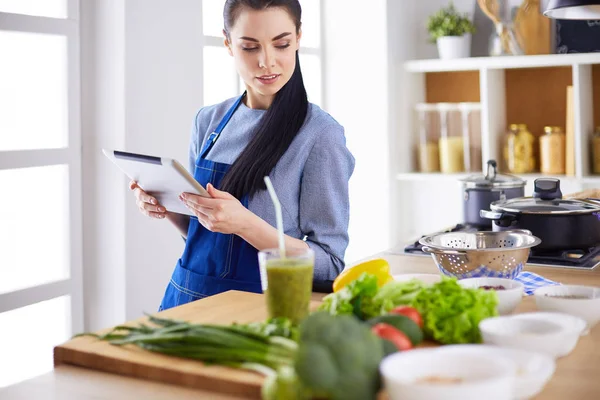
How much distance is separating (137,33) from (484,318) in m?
1.79

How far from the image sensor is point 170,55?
296 cm

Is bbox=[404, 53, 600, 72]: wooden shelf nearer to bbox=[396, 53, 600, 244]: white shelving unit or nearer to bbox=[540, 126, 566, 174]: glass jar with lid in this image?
bbox=[396, 53, 600, 244]: white shelving unit

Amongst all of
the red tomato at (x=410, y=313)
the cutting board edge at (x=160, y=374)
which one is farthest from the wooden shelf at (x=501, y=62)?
the cutting board edge at (x=160, y=374)

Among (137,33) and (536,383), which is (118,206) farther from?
(536,383)

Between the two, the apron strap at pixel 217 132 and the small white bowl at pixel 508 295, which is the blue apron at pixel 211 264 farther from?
the small white bowl at pixel 508 295

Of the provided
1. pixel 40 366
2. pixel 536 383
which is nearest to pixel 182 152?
pixel 40 366

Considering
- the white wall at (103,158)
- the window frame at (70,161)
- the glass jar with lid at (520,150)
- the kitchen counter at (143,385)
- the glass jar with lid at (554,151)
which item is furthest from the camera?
the glass jar with lid at (520,150)

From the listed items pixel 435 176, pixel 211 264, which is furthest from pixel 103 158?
pixel 435 176

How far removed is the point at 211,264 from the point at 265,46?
22.6 inches

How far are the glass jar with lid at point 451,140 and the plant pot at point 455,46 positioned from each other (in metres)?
0.26

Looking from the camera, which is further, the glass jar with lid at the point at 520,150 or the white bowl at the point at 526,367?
the glass jar with lid at the point at 520,150

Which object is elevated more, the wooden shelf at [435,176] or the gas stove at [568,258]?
the wooden shelf at [435,176]

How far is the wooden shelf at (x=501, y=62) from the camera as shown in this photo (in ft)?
13.0

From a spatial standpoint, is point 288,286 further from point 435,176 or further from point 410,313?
point 435,176
